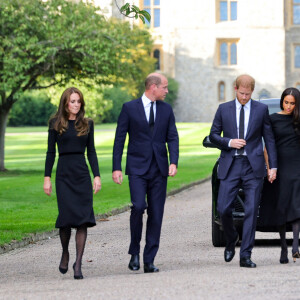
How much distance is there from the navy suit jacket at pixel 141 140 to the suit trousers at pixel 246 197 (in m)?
0.67

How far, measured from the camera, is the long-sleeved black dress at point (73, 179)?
8953mm

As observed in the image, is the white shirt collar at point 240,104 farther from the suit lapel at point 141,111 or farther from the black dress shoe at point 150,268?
the black dress shoe at point 150,268

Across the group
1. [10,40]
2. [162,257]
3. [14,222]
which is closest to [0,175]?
[10,40]

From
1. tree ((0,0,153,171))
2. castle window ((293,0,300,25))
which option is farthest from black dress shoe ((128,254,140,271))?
castle window ((293,0,300,25))

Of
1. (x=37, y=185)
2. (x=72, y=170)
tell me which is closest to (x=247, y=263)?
(x=72, y=170)

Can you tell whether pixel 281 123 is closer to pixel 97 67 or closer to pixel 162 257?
pixel 162 257

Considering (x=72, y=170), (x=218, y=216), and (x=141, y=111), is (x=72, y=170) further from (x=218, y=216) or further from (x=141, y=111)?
(x=218, y=216)

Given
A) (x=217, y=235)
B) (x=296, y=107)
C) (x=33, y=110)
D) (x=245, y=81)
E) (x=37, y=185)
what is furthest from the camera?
(x=33, y=110)

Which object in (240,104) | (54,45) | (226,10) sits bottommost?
(240,104)

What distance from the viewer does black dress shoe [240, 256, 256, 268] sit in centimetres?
922

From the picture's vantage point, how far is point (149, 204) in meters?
9.34

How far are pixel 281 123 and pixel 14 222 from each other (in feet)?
21.0

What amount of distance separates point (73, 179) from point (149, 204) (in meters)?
0.79

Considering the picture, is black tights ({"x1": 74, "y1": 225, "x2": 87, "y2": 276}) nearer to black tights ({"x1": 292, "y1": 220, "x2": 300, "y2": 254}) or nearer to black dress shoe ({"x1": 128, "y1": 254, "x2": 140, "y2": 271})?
black dress shoe ({"x1": 128, "y1": 254, "x2": 140, "y2": 271})
